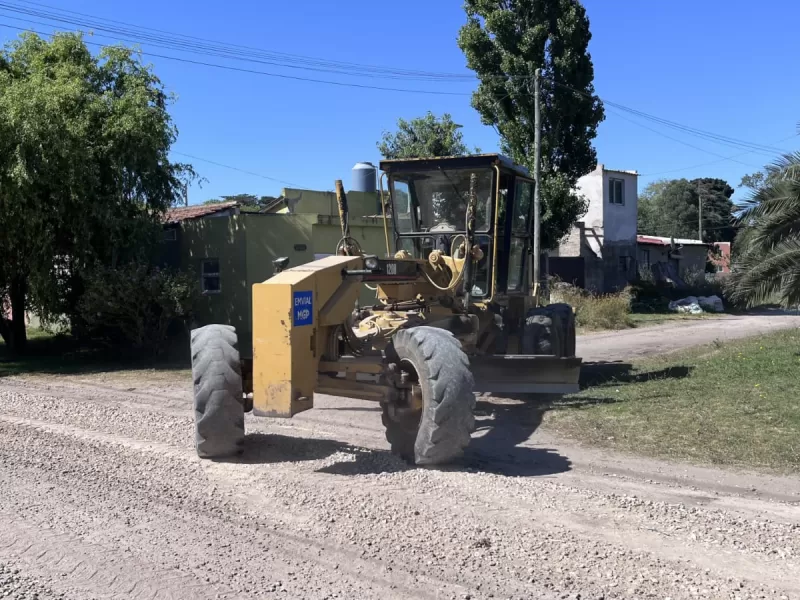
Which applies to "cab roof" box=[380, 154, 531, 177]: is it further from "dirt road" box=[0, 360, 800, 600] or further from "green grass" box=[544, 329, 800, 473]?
"dirt road" box=[0, 360, 800, 600]

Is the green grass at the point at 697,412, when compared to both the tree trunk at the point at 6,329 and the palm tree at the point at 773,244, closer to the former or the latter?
the palm tree at the point at 773,244

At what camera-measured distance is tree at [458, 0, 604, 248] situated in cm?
2730

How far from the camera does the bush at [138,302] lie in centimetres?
1662

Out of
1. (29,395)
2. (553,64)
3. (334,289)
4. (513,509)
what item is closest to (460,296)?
(334,289)

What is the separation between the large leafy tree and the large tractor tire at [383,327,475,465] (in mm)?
12067

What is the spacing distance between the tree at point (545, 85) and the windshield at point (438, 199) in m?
17.6

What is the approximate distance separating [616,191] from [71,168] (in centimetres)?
2677

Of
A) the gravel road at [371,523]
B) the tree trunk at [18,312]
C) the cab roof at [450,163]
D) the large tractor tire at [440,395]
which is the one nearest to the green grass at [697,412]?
the gravel road at [371,523]

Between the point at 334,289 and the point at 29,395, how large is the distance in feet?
24.0

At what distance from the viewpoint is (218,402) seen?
6.86m

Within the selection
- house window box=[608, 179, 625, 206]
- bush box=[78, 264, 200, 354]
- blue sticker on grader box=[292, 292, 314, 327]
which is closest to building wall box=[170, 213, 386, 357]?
bush box=[78, 264, 200, 354]

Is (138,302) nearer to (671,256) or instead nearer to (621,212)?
(621,212)

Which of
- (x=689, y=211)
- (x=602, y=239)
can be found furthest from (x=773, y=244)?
(x=689, y=211)

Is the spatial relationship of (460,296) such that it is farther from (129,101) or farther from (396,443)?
(129,101)
